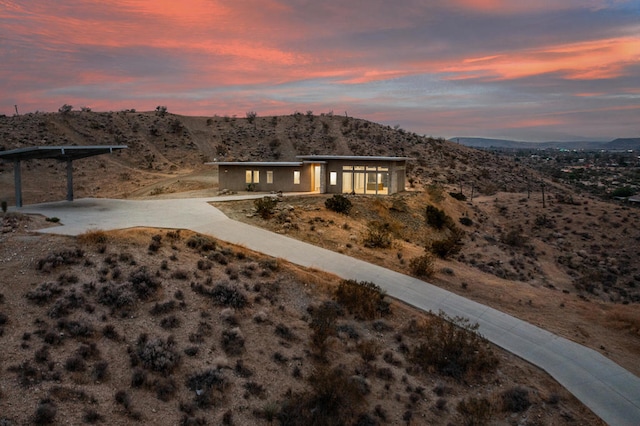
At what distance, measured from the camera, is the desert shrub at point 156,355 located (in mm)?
11672

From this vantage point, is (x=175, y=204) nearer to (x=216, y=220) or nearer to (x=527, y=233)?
(x=216, y=220)

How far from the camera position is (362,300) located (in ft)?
54.3

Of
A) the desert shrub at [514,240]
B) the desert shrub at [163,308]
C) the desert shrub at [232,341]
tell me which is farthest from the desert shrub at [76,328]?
the desert shrub at [514,240]

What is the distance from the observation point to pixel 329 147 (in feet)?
249

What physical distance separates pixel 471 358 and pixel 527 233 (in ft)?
100

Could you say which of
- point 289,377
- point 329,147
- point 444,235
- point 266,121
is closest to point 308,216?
point 444,235

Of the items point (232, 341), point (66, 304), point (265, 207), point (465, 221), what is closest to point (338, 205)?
point (265, 207)

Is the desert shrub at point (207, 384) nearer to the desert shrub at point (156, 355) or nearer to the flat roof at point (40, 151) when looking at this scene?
the desert shrub at point (156, 355)

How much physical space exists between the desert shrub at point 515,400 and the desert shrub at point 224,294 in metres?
8.75

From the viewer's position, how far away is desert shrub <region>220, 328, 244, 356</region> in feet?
42.8

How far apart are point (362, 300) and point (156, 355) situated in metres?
7.68

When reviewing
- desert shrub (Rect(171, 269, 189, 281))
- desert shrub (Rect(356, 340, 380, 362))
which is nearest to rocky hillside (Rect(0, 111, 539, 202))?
desert shrub (Rect(171, 269, 189, 281))

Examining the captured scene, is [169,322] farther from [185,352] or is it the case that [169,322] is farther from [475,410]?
[475,410]

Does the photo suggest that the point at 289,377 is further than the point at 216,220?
No
